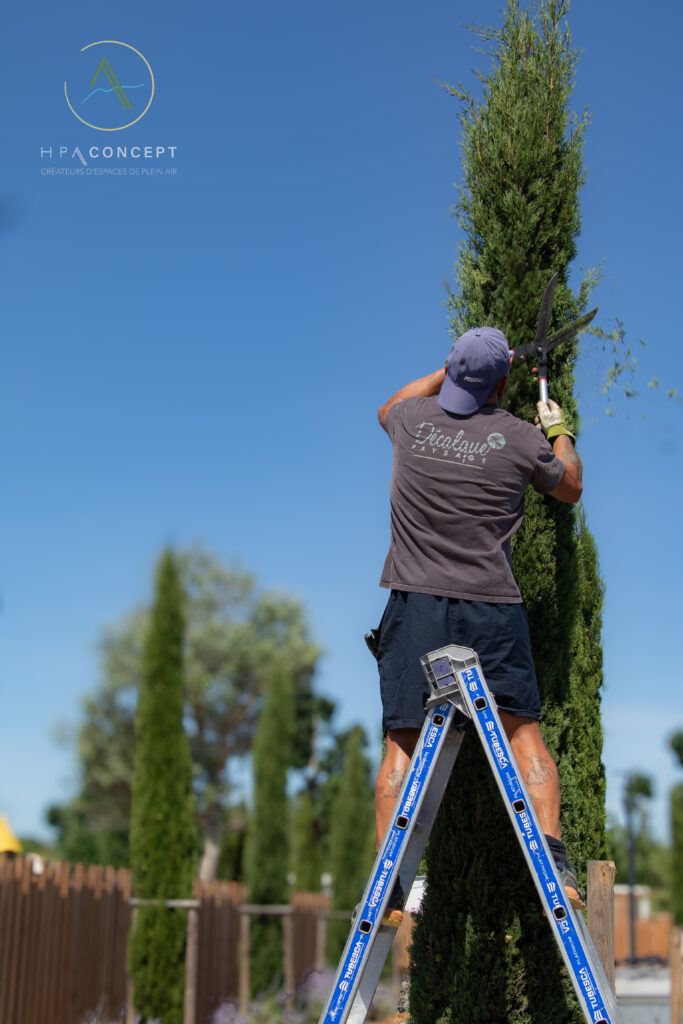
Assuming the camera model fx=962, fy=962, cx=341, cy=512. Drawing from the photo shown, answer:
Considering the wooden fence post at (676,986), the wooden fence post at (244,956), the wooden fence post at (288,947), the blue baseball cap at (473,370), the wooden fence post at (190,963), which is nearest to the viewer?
the blue baseball cap at (473,370)

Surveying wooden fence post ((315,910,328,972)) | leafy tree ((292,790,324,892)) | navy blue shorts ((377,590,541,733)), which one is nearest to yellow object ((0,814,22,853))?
navy blue shorts ((377,590,541,733))

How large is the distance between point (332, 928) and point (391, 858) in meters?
20.2

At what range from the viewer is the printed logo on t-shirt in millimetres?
3113

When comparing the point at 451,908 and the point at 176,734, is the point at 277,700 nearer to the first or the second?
the point at 176,734

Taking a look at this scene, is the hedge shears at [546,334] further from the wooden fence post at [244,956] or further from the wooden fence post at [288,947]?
the wooden fence post at [288,947]

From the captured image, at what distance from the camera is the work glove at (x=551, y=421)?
3.43m

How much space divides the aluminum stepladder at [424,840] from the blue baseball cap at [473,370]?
854 millimetres

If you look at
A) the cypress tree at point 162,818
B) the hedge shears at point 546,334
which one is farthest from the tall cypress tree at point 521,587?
the cypress tree at point 162,818

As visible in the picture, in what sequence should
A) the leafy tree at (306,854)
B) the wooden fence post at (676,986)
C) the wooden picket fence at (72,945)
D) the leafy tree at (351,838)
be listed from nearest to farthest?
the wooden fence post at (676,986)
the wooden picket fence at (72,945)
the leafy tree at (351,838)
the leafy tree at (306,854)

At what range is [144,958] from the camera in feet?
38.1

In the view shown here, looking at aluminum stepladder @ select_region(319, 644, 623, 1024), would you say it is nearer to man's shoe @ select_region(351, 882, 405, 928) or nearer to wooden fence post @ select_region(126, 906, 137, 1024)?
man's shoe @ select_region(351, 882, 405, 928)

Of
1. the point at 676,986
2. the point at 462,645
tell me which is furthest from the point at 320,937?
the point at 462,645

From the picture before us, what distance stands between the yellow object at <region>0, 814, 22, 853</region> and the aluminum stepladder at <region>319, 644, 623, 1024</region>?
7.66 metres

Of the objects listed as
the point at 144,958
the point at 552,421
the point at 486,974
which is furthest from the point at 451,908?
the point at 144,958
